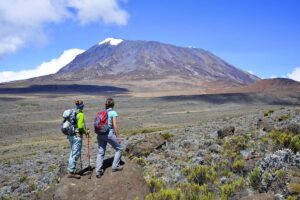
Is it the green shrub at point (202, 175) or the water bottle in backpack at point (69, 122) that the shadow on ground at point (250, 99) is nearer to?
the green shrub at point (202, 175)

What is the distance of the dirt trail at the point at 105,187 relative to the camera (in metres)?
7.69

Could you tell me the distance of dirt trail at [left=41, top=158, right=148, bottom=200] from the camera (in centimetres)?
769

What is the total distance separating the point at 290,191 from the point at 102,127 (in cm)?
372

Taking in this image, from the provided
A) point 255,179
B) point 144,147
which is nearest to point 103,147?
point 255,179

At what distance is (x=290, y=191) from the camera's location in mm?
7023

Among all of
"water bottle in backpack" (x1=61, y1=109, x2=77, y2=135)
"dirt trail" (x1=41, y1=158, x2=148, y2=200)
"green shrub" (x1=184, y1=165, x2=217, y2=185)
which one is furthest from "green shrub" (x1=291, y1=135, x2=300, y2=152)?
"water bottle in backpack" (x1=61, y1=109, x2=77, y2=135)

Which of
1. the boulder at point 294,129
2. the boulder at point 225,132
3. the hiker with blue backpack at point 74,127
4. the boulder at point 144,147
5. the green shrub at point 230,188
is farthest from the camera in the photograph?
the boulder at point 225,132

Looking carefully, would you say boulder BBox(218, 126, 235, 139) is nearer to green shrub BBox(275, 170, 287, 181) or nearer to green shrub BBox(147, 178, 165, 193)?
green shrub BBox(147, 178, 165, 193)

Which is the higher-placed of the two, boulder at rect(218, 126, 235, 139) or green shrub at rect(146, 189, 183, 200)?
boulder at rect(218, 126, 235, 139)

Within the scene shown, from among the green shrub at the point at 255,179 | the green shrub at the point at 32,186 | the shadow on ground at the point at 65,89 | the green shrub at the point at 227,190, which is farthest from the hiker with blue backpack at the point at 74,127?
the shadow on ground at the point at 65,89

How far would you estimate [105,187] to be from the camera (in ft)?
25.7

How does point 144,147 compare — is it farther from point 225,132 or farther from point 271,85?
point 271,85

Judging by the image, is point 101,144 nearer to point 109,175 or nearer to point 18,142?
point 109,175

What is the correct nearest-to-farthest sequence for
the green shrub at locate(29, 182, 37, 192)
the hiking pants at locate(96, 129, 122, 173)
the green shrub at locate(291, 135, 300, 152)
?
the hiking pants at locate(96, 129, 122, 173)
the green shrub at locate(291, 135, 300, 152)
the green shrub at locate(29, 182, 37, 192)
